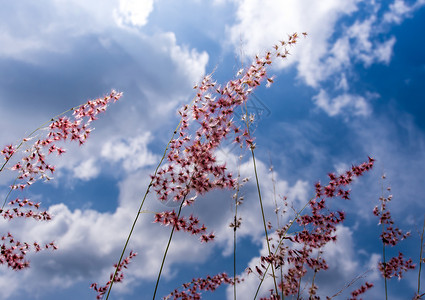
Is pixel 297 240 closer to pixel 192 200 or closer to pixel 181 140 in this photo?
pixel 192 200

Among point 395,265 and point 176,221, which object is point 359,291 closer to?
point 395,265

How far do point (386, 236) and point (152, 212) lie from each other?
509 centimetres

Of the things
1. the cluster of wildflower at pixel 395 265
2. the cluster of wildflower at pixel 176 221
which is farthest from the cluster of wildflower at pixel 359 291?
the cluster of wildflower at pixel 176 221

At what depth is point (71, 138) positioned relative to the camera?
568cm

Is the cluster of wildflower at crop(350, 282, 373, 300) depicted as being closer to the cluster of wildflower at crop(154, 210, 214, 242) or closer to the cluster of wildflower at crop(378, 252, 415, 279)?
the cluster of wildflower at crop(378, 252, 415, 279)

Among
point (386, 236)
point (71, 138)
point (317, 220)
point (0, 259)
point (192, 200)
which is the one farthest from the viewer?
point (386, 236)

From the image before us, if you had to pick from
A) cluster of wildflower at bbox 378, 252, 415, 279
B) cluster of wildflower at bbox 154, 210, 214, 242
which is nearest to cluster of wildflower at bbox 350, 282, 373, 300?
cluster of wildflower at bbox 378, 252, 415, 279

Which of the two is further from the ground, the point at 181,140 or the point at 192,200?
the point at 181,140

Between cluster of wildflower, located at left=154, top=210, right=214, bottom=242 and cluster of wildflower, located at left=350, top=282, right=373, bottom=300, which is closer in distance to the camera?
cluster of wildflower, located at left=154, top=210, right=214, bottom=242

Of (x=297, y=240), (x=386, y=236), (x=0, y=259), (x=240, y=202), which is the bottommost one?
(x=0, y=259)

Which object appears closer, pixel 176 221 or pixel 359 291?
pixel 176 221

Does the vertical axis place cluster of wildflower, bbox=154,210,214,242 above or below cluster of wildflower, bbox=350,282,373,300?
below

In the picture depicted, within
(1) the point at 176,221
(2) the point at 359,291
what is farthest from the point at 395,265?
(1) the point at 176,221

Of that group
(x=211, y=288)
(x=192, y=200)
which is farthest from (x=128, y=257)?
(x=192, y=200)
